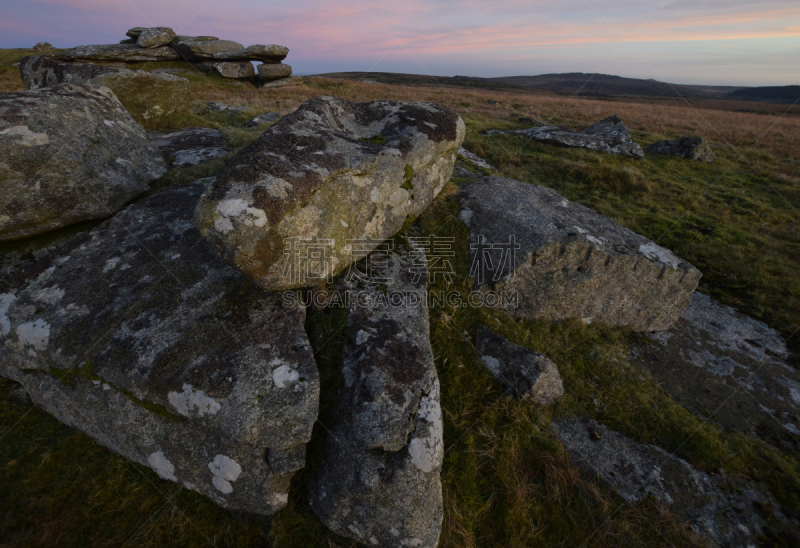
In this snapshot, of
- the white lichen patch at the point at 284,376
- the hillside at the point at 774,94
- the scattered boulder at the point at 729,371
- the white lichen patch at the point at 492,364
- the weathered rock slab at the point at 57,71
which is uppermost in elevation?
the hillside at the point at 774,94

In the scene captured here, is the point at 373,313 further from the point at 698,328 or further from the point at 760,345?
the point at 760,345

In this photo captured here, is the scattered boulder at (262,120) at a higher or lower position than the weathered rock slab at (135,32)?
lower

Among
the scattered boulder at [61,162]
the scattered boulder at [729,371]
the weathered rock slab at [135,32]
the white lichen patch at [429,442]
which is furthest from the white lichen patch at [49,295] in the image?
the weathered rock slab at [135,32]

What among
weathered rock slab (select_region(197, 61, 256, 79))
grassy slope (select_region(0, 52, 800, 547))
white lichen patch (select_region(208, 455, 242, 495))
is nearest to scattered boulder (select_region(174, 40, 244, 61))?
weathered rock slab (select_region(197, 61, 256, 79))

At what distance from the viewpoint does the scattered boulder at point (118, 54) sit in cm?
2539

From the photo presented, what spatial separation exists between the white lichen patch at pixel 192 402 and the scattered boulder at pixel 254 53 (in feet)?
117

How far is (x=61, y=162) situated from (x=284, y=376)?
496cm

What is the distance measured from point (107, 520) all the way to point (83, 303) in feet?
8.24

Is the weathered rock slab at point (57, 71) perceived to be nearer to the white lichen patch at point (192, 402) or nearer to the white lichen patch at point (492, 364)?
the white lichen patch at point (192, 402)

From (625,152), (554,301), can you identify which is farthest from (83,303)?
(625,152)

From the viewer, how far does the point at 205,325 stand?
13.2 feet

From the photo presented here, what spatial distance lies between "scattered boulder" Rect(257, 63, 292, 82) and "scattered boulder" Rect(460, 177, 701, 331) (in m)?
33.0

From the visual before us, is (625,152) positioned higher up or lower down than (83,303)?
higher up

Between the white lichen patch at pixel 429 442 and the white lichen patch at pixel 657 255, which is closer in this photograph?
the white lichen patch at pixel 429 442
